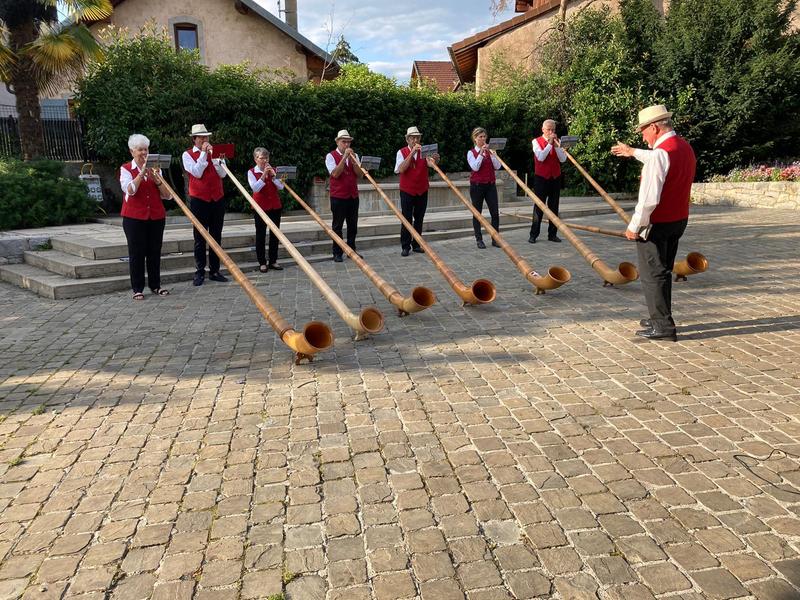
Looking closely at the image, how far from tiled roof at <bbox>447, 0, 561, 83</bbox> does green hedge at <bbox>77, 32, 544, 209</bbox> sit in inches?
250

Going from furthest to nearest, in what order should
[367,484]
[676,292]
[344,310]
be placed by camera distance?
[676,292] < [344,310] < [367,484]

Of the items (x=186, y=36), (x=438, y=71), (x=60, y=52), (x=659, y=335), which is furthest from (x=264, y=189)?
(x=438, y=71)

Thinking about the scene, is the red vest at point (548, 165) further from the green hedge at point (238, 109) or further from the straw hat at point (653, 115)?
the green hedge at point (238, 109)

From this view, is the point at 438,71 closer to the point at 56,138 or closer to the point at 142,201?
the point at 56,138

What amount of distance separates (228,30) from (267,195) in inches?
593

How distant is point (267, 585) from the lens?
2.52m

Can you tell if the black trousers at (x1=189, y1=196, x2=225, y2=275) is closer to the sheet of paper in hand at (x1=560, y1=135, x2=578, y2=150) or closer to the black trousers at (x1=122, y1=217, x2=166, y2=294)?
the black trousers at (x1=122, y1=217, x2=166, y2=294)

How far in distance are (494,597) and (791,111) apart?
17996mm

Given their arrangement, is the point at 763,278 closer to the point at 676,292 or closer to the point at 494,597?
the point at 676,292

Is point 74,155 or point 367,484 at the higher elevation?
point 74,155

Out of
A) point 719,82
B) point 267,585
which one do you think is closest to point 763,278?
point 267,585

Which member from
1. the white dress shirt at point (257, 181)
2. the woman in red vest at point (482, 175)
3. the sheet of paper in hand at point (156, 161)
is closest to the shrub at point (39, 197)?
the white dress shirt at point (257, 181)

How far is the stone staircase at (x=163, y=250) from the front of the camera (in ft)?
26.7

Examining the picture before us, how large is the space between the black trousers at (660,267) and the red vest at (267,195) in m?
5.22
